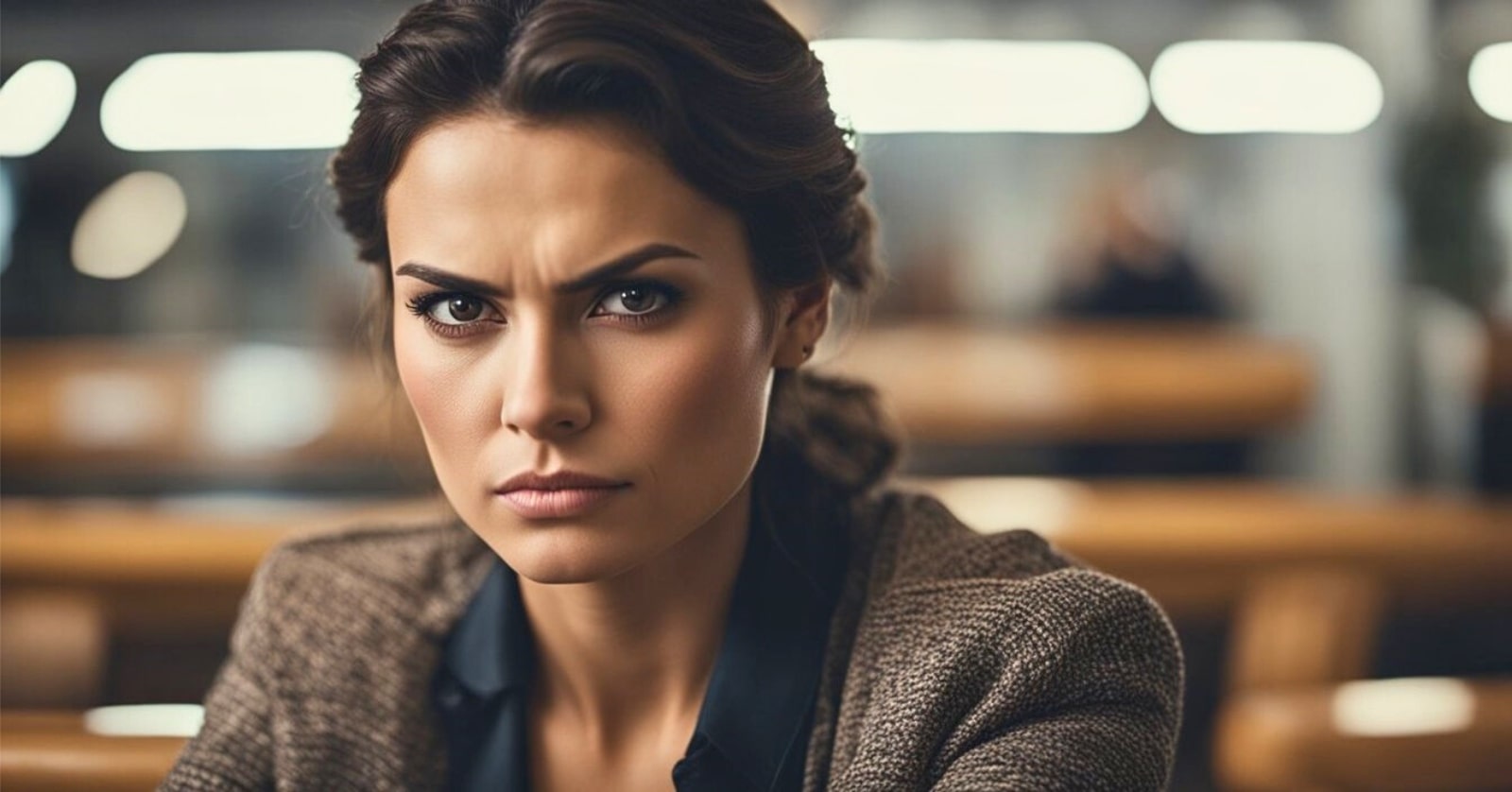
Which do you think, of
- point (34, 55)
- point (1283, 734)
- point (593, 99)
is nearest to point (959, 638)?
point (593, 99)

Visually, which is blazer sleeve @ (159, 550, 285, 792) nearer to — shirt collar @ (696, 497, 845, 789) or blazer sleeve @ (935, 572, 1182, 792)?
shirt collar @ (696, 497, 845, 789)

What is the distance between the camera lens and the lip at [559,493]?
1026mm

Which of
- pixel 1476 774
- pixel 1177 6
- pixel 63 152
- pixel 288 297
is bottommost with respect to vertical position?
pixel 1476 774

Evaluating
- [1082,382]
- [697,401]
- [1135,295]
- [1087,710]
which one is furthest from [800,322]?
[1135,295]

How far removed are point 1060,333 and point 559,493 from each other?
4563 mm

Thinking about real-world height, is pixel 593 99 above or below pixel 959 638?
above

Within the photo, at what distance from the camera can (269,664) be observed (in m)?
→ 1.24

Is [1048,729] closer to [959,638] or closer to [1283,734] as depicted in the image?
[959,638]

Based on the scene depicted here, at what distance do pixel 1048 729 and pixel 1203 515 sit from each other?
2339 mm

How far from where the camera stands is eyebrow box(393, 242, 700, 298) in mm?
1007

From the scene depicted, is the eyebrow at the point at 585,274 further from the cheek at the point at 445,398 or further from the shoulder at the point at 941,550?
the shoulder at the point at 941,550

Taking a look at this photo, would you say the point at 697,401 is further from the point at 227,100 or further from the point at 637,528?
the point at 227,100

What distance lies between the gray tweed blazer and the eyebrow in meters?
0.37

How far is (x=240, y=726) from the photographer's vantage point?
1212 millimetres
